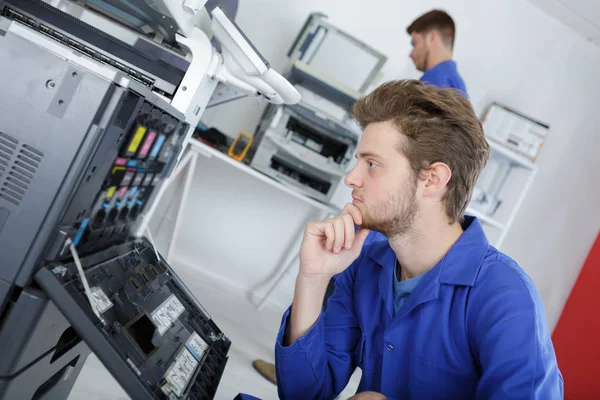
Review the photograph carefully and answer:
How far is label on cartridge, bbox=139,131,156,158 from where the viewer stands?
0.83m

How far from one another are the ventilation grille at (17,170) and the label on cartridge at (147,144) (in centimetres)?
17

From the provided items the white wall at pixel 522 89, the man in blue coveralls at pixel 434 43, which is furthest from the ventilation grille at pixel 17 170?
the white wall at pixel 522 89

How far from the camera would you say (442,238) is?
1.07 meters

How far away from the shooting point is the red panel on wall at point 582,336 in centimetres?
330

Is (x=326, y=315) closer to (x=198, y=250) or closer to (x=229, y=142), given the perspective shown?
(x=229, y=142)

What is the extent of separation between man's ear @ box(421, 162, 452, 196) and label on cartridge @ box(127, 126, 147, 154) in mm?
550

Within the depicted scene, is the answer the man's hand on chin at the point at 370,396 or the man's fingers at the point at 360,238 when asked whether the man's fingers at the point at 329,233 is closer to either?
the man's fingers at the point at 360,238

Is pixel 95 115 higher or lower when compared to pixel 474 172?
lower

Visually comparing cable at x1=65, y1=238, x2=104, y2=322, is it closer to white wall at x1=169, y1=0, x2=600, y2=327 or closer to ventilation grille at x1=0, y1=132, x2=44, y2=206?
ventilation grille at x1=0, y1=132, x2=44, y2=206

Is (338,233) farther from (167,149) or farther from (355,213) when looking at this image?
(167,149)

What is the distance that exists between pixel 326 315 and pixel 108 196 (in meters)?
0.56

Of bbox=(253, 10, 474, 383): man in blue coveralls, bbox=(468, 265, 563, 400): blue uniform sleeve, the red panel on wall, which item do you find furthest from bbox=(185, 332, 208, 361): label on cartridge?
the red panel on wall

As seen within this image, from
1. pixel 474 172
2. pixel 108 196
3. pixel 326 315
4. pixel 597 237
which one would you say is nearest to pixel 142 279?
pixel 108 196

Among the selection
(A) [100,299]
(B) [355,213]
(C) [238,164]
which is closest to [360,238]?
(B) [355,213]
